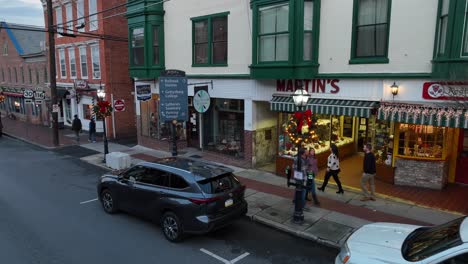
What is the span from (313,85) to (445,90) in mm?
4185

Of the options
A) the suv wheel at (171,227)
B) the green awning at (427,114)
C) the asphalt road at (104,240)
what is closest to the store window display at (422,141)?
the green awning at (427,114)

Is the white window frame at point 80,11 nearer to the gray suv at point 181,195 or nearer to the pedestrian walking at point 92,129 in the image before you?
the pedestrian walking at point 92,129

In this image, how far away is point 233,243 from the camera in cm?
794

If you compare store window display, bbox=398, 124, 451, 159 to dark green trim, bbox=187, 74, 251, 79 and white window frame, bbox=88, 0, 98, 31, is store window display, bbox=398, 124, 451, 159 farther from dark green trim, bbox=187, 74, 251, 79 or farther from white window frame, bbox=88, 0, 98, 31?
white window frame, bbox=88, 0, 98, 31

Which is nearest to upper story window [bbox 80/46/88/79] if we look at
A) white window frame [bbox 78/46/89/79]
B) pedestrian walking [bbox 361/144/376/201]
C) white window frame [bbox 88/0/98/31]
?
white window frame [bbox 78/46/89/79]

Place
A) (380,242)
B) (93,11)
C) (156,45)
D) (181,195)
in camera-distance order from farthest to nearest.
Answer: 1. (93,11)
2. (156,45)
3. (181,195)
4. (380,242)

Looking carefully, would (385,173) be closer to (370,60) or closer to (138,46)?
(370,60)

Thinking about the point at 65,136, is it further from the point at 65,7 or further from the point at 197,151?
the point at 197,151

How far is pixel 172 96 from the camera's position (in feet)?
39.8

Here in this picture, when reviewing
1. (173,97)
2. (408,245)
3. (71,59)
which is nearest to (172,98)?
(173,97)

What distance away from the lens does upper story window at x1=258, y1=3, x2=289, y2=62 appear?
12.1m

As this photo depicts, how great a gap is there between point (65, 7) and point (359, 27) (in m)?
24.3

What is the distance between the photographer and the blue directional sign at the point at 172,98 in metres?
11.9

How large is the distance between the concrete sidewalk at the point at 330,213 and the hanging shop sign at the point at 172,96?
3.71 meters
